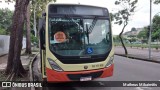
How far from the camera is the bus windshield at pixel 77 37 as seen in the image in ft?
29.3

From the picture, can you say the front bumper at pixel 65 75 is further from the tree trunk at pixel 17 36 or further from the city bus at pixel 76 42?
the tree trunk at pixel 17 36

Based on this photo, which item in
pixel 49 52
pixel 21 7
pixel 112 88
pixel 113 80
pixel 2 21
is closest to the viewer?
pixel 49 52

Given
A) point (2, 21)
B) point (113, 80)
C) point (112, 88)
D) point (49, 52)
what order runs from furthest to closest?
point (2, 21) → point (113, 80) → point (112, 88) → point (49, 52)

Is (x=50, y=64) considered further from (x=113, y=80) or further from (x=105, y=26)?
(x=113, y=80)

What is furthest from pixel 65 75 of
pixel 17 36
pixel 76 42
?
pixel 17 36

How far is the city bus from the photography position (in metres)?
8.86

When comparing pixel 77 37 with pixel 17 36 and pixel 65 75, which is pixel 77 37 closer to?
pixel 65 75

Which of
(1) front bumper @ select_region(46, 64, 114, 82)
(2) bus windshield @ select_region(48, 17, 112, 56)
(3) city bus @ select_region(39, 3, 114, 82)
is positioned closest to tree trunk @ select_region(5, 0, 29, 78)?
(3) city bus @ select_region(39, 3, 114, 82)

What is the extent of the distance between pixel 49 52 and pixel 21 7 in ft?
14.1

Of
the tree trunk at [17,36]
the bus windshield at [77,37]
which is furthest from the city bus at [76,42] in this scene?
the tree trunk at [17,36]

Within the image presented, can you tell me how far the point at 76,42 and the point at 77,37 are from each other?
0.18m

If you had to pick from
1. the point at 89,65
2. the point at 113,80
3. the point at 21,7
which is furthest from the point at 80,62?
the point at 21,7

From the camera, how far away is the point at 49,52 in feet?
29.1

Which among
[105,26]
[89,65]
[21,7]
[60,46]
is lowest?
[89,65]
